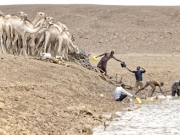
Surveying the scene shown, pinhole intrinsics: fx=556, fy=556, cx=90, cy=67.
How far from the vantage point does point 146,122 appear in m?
12.8

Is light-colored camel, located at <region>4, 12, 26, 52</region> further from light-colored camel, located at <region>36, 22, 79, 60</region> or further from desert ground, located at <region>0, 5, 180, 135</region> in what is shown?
desert ground, located at <region>0, 5, 180, 135</region>

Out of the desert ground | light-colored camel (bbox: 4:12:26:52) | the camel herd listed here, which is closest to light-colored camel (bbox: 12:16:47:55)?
the camel herd

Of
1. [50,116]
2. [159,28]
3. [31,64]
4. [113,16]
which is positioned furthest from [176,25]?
[50,116]

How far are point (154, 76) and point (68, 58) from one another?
6.89 meters

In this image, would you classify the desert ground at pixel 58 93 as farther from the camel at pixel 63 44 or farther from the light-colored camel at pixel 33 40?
the light-colored camel at pixel 33 40

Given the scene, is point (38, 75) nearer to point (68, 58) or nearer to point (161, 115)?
point (161, 115)

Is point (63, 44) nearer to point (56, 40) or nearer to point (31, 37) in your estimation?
point (56, 40)

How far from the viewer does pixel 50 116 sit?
11.5m

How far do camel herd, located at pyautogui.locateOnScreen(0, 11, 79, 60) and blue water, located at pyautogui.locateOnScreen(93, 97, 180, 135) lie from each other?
214 inches

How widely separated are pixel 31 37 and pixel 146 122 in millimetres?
8660

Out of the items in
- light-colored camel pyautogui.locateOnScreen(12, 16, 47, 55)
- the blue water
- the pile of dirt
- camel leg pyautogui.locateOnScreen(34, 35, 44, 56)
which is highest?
light-colored camel pyautogui.locateOnScreen(12, 16, 47, 55)

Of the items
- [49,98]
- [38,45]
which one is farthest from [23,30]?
[49,98]

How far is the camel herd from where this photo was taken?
1995 cm

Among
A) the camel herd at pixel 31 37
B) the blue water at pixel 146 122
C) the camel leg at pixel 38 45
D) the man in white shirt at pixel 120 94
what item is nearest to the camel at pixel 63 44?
the camel herd at pixel 31 37
